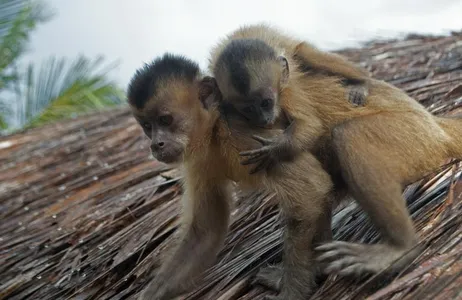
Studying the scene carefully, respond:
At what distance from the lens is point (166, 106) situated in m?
3.97

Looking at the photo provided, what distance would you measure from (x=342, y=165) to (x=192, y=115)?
3.12 feet

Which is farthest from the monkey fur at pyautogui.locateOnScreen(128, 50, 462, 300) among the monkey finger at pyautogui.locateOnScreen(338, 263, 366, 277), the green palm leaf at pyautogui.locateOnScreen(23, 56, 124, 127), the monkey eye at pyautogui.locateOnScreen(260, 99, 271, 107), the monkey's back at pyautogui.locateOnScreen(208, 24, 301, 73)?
the green palm leaf at pyautogui.locateOnScreen(23, 56, 124, 127)

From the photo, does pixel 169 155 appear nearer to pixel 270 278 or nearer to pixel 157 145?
pixel 157 145

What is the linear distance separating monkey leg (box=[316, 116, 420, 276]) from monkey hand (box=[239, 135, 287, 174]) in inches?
11.1

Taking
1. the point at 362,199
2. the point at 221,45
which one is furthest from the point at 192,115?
the point at 362,199

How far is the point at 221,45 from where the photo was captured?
4590 millimetres

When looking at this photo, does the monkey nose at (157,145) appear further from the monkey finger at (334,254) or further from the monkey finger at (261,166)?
the monkey finger at (334,254)

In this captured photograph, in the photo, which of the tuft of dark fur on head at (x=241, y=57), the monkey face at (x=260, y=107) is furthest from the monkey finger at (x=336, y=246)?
the tuft of dark fur on head at (x=241, y=57)

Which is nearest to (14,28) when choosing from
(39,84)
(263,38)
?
(39,84)

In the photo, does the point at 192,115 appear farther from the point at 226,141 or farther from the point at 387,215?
the point at 387,215

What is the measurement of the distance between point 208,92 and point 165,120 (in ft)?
1.00

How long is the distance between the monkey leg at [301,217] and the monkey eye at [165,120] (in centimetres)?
75

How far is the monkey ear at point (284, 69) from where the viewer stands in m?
4.01

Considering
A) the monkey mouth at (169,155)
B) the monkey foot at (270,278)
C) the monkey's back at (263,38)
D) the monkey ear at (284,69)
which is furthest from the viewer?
the monkey's back at (263,38)
